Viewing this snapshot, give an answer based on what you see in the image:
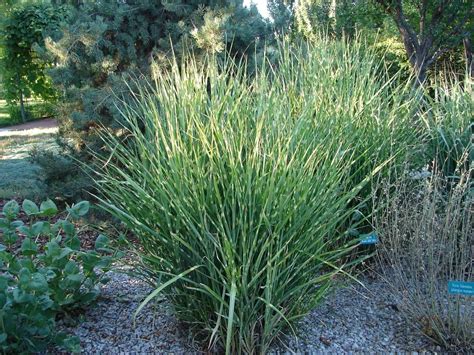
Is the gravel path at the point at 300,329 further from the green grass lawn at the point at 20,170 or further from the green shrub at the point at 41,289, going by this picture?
the green grass lawn at the point at 20,170

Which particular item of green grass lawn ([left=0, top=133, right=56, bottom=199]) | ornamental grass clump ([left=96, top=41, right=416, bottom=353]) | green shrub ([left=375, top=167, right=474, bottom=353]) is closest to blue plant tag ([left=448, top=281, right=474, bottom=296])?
green shrub ([left=375, top=167, right=474, bottom=353])

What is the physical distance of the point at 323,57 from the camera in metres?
3.84

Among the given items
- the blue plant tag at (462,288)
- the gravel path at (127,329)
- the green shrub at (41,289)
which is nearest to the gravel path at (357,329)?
the blue plant tag at (462,288)

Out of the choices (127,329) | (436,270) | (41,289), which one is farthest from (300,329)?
(41,289)

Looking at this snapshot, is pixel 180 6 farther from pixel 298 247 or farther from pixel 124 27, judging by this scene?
pixel 298 247

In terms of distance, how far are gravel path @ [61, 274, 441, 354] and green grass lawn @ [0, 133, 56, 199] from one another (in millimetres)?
2137

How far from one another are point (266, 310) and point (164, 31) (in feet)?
10.2

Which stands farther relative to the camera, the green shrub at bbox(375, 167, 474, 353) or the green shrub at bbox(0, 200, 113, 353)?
the green shrub at bbox(375, 167, 474, 353)

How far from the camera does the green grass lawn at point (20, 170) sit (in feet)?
16.7

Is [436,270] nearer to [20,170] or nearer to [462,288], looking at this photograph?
[462,288]

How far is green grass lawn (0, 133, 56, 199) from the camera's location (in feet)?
16.7

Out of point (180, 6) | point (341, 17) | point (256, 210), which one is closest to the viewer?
point (256, 210)

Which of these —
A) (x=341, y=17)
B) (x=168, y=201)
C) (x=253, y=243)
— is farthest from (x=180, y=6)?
(x=341, y=17)

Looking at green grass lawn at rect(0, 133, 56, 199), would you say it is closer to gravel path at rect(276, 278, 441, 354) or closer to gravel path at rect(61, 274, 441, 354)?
gravel path at rect(61, 274, 441, 354)
